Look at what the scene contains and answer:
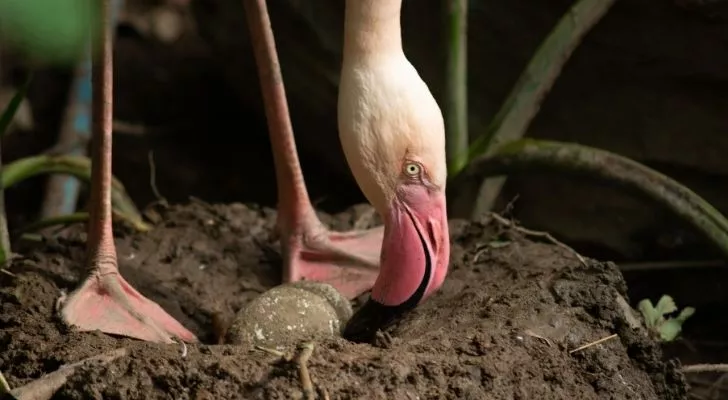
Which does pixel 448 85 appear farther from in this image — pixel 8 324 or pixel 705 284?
pixel 8 324

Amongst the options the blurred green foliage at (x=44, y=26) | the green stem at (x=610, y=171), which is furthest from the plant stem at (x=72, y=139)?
the blurred green foliage at (x=44, y=26)

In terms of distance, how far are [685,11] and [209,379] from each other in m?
1.55

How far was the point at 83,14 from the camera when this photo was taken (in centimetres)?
71

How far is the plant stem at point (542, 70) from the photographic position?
2291 millimetres

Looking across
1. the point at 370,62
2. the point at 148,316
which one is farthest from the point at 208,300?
the point at 370,62

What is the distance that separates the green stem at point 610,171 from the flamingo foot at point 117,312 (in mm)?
799

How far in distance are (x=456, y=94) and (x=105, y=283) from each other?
0.96 m

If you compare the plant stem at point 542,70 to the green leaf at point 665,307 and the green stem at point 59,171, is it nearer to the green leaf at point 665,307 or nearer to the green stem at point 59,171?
the green leaf at point 665,307

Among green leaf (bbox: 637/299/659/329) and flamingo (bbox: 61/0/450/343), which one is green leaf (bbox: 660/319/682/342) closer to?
green leaf (bbox: 637/299/659/329)

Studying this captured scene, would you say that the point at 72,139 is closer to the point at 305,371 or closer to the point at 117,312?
the point at 117,312

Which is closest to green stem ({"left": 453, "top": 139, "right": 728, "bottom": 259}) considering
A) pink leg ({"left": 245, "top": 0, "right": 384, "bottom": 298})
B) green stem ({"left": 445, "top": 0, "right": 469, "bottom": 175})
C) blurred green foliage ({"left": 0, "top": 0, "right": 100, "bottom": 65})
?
green stem ({"left": 445, "top": 0, "right": 469, "bottom": 175})

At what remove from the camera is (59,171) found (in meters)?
2.25

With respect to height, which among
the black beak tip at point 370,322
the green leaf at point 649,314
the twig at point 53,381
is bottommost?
the green leaf at point 649,314

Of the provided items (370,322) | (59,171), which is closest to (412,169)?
(370,322)
